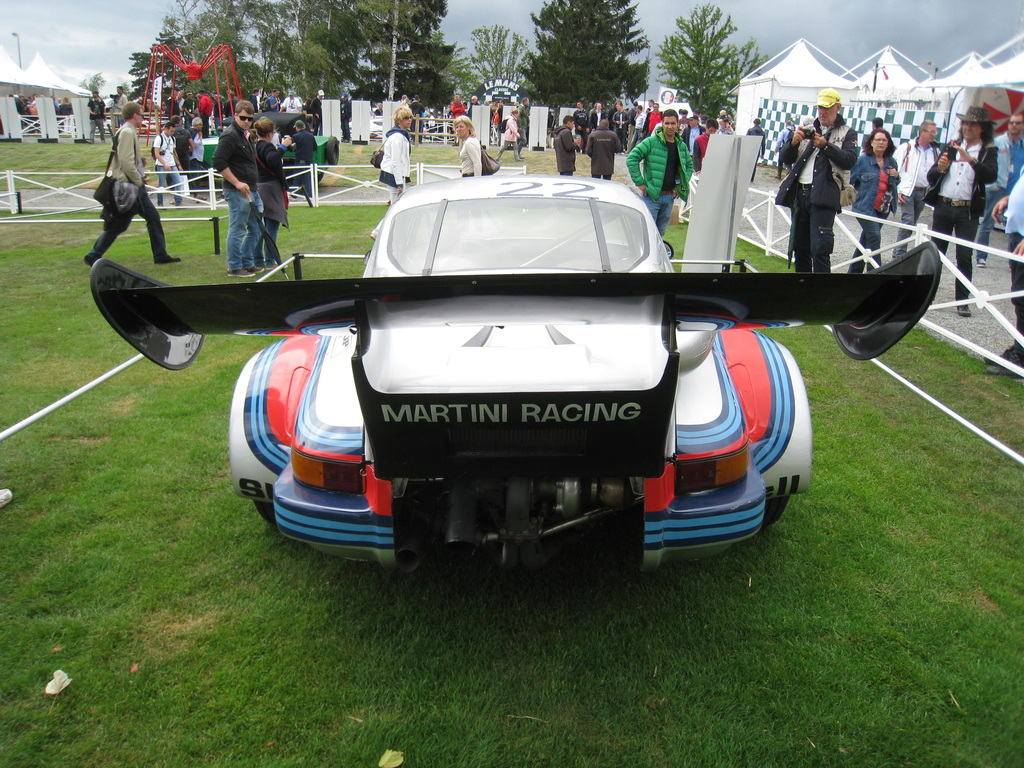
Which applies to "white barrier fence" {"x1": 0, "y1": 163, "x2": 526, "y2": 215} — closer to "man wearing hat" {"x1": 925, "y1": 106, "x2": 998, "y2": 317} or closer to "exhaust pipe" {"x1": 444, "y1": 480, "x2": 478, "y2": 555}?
"man wearing hat" {"x1": 925, "y1": 106, "x2": 998, "y2": 317}

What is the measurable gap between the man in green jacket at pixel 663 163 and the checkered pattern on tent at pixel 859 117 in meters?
6.03

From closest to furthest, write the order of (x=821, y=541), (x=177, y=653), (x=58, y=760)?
(x=58, y=760) < (x=177, y=653) < (x=821, y=541)

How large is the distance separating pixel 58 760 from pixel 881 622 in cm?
305

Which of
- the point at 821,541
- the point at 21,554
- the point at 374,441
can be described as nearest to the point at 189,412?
the point at 21,554

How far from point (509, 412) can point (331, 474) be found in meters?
0.87

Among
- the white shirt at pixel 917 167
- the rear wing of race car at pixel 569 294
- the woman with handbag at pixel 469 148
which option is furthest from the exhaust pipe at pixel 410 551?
the white shirt at pixel 917 167

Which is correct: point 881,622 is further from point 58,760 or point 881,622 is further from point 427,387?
point 58,760

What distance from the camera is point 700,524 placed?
2668mm

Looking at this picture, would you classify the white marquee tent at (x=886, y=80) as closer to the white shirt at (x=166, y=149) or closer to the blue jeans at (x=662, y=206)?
the blue jeans at (x=662, y=206)

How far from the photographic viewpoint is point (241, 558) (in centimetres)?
346

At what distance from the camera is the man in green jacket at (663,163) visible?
896cm

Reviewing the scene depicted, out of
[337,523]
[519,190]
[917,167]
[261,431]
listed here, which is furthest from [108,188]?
[917,167]

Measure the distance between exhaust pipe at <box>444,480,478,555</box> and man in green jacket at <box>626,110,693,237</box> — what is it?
6.82m

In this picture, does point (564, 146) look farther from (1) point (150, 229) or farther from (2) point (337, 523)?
(2) point (337, 523)
